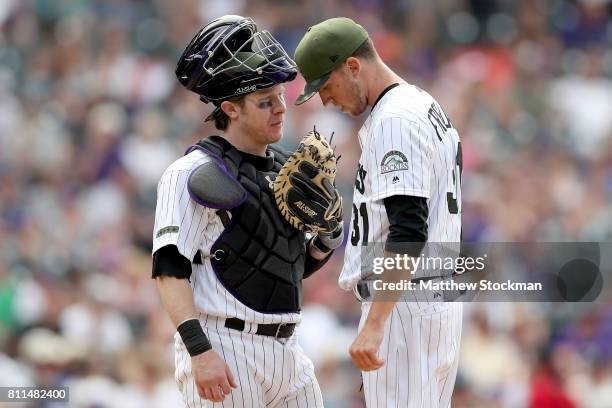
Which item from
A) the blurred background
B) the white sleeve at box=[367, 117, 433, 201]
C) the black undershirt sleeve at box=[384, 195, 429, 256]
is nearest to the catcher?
the white sleeve at box=[367, 117, 433, 201]

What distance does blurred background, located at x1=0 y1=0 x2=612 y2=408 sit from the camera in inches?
332

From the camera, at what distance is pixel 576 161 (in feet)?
34.4

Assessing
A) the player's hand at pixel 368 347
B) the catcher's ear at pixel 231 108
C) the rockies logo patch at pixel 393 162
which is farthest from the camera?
the catcher's ear at pixel 231 108

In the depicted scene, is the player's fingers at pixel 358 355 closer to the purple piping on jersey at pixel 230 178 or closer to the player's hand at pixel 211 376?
the player's hand at pixel 211 376

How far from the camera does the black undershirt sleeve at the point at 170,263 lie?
4484mm

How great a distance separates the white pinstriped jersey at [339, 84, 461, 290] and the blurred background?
3762mm

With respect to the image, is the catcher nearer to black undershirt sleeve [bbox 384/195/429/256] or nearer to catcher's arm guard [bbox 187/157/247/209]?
catcher's arm guard [bbox 187/157/247/209]

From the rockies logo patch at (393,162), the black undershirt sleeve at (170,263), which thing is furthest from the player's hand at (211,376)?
the rockies logo patch at (393,162)

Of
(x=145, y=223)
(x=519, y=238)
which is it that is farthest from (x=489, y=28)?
(x=145, y=223)

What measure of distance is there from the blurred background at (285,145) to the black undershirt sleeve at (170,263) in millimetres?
3449

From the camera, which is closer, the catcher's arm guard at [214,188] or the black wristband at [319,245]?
the catcher's arm guard at [214,188]

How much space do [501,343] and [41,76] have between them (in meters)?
5.40

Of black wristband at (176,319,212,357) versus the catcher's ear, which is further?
the catcher's ear

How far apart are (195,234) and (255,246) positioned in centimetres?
25
